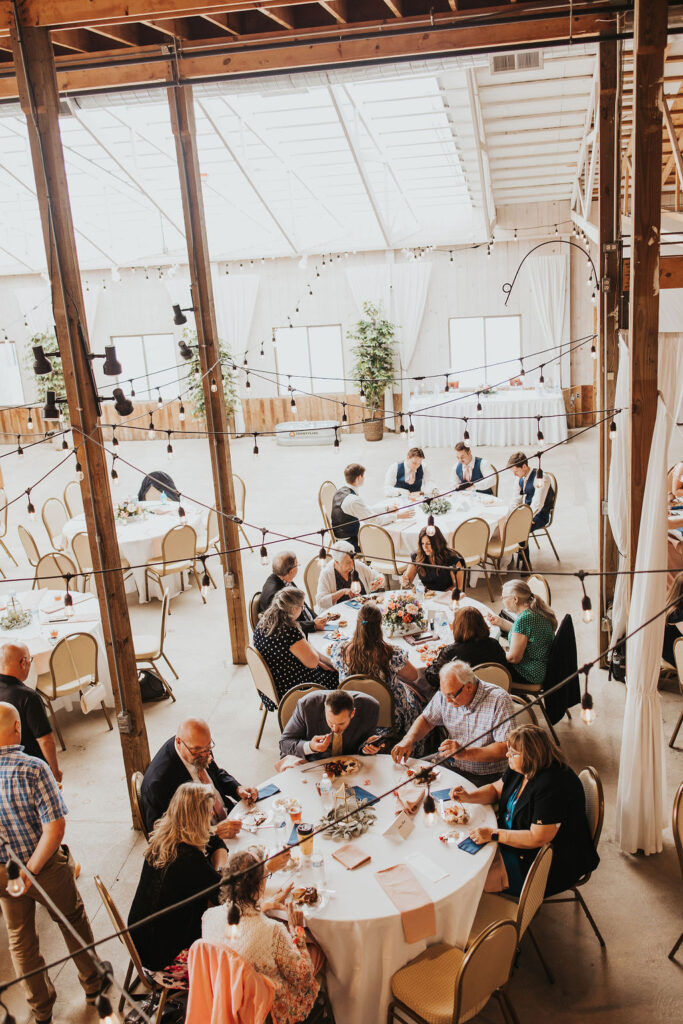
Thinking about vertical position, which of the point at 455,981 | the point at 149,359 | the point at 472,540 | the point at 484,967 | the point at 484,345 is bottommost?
the point at 455,981

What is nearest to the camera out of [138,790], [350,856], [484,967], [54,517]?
[484,967]

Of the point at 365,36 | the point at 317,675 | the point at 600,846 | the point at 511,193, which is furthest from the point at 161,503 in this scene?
the point at 511,193

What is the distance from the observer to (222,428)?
284 inches

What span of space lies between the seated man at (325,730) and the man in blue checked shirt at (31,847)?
1.35 meters

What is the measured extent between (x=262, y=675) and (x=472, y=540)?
120 inches

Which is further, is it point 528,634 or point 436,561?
point 436,561

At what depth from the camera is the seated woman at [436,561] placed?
6785mm

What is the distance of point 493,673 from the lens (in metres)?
5.21

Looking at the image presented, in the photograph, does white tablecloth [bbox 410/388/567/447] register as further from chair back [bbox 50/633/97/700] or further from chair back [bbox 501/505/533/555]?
chair back [bbox 50/633/97/700]

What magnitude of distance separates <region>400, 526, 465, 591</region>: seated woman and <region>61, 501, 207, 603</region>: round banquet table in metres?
3.01

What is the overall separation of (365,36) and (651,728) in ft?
17.5

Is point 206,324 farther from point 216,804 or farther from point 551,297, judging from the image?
point 551,297

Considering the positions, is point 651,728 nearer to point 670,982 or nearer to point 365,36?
point 670,982

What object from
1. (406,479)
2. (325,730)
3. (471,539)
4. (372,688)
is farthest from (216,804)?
(406,479)
